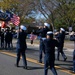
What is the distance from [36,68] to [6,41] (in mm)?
10726

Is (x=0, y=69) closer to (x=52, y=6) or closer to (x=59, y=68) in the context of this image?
(x=59, y=68)

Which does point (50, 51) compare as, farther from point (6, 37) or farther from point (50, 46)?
point (6, 37)

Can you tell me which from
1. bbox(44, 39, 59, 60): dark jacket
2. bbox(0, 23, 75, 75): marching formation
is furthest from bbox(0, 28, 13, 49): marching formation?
bbox(44, 39, 59, 60): dark jacket

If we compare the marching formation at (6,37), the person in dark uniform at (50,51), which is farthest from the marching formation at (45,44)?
the marching formation at (6,37)

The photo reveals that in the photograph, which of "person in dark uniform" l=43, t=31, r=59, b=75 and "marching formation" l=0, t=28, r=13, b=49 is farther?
"marching formation" l=0, t=28, r=13, b=49

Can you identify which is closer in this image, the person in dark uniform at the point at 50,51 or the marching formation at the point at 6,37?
the person in dark uniform at the point at 50,51

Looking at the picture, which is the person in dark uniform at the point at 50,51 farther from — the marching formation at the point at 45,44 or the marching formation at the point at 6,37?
the marching formation at the point at 6,37

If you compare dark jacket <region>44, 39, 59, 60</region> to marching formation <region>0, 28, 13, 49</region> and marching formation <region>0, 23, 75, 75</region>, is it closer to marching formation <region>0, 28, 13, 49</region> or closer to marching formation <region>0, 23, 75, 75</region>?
marching formation <region>0, 23, 75, 75</region>

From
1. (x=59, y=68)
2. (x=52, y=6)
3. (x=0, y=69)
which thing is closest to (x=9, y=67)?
(x=0, y=69)

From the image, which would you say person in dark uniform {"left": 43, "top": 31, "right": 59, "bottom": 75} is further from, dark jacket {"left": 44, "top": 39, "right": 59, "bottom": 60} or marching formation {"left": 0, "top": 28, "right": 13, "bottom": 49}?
marching formation {"left": 0, "top": 28, "right": 13, "bottom": 49}

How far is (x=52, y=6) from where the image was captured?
4912cm

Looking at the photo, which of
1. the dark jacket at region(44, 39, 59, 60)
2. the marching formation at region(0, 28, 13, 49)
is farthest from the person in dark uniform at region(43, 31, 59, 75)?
the marching formation at region(0, 28, 13, 49)

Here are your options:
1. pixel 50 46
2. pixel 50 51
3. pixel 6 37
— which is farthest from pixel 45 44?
pixel 6 37

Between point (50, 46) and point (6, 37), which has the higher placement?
point (6, 37)
